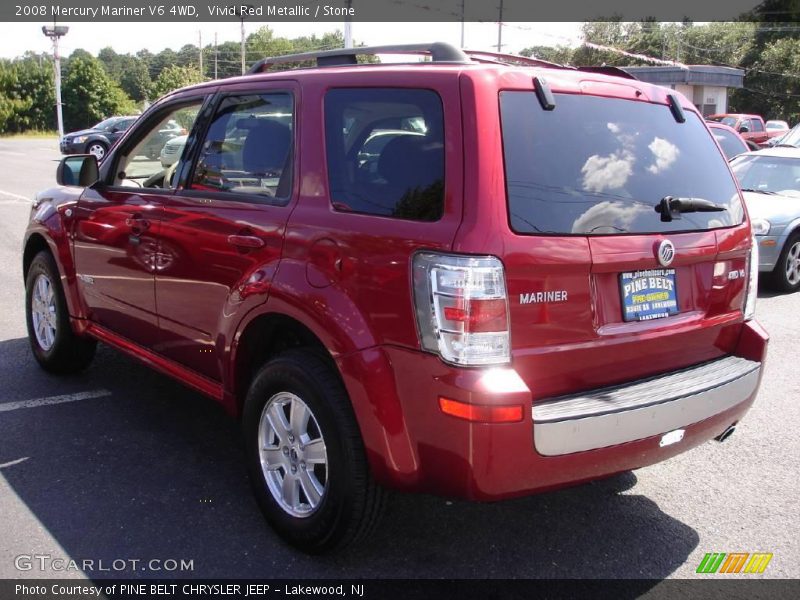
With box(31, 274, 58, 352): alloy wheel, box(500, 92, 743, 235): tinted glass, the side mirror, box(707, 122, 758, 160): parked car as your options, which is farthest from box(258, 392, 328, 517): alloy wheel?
box(707, 122, 758, 160): parked car

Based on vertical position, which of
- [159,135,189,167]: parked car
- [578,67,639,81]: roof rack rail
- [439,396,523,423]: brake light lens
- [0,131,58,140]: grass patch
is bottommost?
[0,131,58,140]: grass patch

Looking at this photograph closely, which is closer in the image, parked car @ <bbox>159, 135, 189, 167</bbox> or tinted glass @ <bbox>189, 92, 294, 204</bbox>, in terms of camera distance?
tinted glass @ <bbox>189, 92, 294, 204</bbox>

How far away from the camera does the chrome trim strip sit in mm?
2809

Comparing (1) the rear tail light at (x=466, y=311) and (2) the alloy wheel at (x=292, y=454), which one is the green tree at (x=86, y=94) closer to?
(2) the alloy wheel at (x=292, y=454)

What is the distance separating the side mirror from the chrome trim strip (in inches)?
136

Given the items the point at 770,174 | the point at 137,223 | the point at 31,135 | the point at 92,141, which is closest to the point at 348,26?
the point at 92,141

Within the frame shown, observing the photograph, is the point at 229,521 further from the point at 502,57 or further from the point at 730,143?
the point at 730,143

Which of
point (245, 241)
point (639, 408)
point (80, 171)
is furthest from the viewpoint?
point (80, 171)

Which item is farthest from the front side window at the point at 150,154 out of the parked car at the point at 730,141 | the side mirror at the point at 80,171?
the parked car at the point at 730,141

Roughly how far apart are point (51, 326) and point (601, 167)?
13.2 ft

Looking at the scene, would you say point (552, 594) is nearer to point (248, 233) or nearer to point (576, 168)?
point (576, 168)

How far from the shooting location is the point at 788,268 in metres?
9.17

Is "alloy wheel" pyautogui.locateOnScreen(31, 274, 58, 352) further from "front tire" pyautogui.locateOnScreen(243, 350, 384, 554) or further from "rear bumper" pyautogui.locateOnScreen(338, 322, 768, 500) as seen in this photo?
"rear bumper" pyautogui.locateOnScreen(338, 322, 768, 500)

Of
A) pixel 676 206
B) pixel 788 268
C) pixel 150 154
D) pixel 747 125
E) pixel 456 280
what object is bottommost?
pixel 788 268
